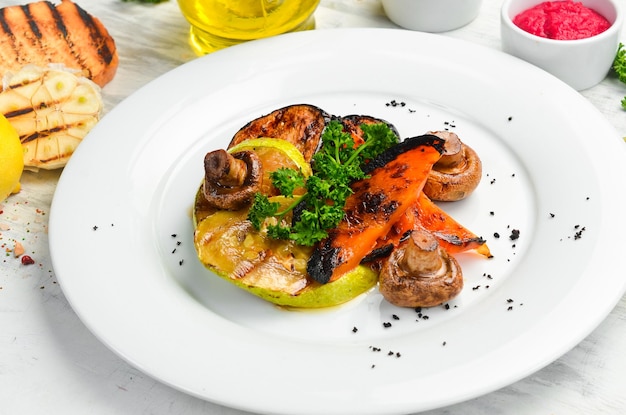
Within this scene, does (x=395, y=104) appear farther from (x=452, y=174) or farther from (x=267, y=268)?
(x=267, y=268)

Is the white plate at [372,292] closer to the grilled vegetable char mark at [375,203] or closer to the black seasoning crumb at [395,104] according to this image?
the black seasoning crumb at [395,104]

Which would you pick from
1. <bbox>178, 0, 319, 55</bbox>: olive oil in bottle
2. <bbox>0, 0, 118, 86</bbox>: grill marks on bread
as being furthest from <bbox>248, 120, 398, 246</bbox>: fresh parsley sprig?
<bbox>0, 0, 118, 86</bbox>: grill marks on bread

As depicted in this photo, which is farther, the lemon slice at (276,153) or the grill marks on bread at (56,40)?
the grill marks on bread at (56,40)

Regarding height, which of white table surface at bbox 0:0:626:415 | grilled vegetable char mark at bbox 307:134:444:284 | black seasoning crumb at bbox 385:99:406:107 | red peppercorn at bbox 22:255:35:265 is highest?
grilled vegetable char mark at bbox 307:134:444:284

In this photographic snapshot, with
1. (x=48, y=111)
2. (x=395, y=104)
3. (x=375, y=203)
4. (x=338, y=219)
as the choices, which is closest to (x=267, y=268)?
(x=338, y=219)

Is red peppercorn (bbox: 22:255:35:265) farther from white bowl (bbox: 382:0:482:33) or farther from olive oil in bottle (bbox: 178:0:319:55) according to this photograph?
white bowl (bbox: 382:0:482:33)

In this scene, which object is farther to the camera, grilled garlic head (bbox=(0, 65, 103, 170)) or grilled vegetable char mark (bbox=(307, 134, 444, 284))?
grilled garlic head (bbox=(0, 65, 103, 170))

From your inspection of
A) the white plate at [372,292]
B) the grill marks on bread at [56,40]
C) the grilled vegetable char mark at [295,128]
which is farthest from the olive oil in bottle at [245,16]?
the grilled vegetable char mark at [295,128]
